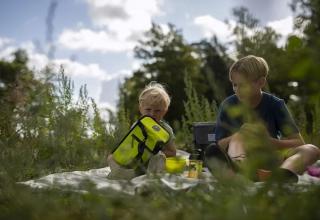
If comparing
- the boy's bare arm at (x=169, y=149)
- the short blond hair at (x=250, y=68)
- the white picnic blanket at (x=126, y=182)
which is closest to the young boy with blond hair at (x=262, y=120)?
the short blond hair at (x=250, y=68)

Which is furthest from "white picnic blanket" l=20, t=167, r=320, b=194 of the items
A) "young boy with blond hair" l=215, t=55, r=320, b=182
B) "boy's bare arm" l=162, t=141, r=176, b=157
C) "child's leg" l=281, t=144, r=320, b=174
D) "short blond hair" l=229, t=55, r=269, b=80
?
"short blond hair" l=229, t=55, r=269, b=80

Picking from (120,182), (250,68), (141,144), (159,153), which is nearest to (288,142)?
(250,68)

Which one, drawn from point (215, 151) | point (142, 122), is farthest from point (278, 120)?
point (142, 122)

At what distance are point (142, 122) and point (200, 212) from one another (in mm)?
2624

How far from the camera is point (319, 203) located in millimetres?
1533

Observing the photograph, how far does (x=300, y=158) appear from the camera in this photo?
12.2ft

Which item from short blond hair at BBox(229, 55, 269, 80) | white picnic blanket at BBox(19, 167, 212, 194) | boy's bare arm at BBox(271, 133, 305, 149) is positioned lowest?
white picnic blanket at BBox(19, 167, 212, 194)

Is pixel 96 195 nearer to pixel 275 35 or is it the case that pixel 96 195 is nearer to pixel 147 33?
pixel 275 35

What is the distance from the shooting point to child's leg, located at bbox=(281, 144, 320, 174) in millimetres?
3637

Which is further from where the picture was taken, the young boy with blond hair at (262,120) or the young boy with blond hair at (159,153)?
the young boy with blond hair at (159,153)

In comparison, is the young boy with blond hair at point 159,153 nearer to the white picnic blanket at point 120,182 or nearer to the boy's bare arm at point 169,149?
the boy's bare arm at point 169,149

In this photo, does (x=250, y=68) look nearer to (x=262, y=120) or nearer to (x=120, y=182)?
(x=262, y=120)

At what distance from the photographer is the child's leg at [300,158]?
3.64m

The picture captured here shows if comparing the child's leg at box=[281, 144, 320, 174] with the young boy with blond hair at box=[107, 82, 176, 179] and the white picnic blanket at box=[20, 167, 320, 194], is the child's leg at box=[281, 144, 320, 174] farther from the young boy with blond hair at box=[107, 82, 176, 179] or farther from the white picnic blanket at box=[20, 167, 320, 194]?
the young boy with blond hair at box=[107, 82, 176, 179]
